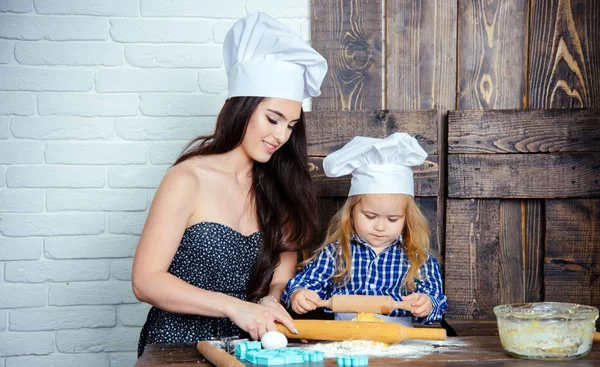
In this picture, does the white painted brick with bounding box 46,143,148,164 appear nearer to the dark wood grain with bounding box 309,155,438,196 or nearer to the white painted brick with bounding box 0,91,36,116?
the white painted brick with bounding box 0,91,36,116

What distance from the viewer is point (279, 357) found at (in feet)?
5.49

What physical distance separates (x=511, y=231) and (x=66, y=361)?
1.74 m

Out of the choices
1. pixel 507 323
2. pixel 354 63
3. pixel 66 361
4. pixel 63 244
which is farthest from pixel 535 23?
pixel 66 361

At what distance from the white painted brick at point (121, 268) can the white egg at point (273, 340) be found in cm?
111

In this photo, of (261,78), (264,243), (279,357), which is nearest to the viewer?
(279,357)

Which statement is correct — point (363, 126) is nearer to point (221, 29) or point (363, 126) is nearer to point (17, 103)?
point (221, 29)

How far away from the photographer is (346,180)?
111 inches

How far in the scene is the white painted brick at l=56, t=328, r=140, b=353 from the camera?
2.81 meters

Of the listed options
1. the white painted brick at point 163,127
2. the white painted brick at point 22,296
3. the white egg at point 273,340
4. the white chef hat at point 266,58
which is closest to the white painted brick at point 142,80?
the white painted brick at point 163,127

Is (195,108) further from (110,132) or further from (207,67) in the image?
(110,132)

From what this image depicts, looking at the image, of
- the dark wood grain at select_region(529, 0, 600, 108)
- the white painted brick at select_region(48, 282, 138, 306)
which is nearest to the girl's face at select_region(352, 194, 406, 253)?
the dark wood grain at select_region(529, 0, 600, 108)

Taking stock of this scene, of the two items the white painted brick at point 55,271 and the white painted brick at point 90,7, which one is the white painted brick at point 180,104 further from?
the white painted brick at point 55,271

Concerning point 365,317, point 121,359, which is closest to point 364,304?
point 365,317

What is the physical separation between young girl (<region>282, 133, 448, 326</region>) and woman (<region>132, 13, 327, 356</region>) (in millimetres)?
114
